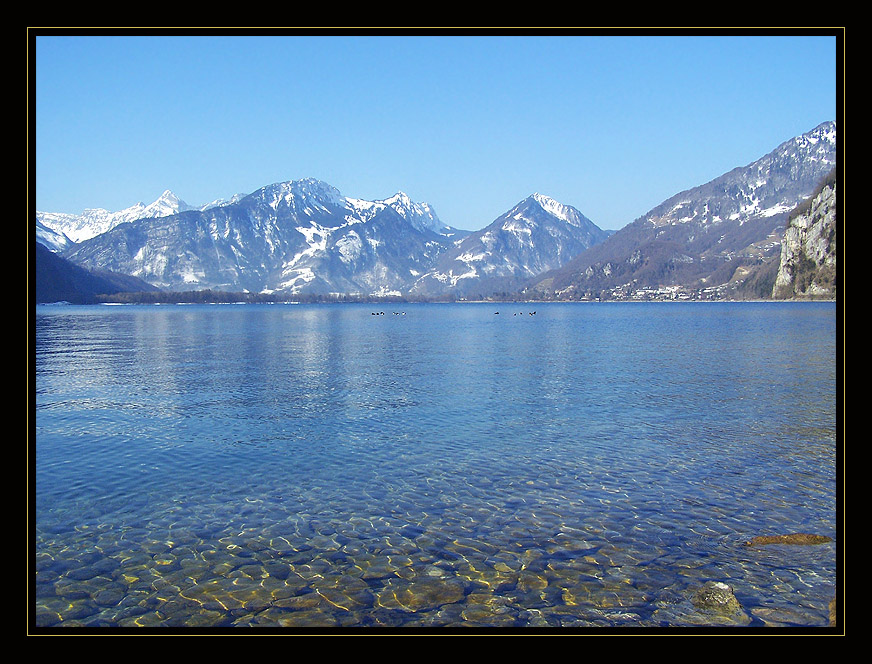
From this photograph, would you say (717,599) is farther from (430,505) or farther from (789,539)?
(430,505)

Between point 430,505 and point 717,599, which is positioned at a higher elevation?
point 430,505

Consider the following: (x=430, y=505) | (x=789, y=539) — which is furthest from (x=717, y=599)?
(x=430, y=505)

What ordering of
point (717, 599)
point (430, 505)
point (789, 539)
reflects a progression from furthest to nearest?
point (430, 505), point (789, 539), point (717, 599)

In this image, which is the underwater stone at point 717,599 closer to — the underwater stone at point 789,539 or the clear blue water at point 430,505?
the clear blue water at point 430,505

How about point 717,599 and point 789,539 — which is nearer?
point 717,599

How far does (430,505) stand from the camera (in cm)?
2312

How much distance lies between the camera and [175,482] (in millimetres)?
26203

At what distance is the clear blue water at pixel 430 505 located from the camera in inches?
624

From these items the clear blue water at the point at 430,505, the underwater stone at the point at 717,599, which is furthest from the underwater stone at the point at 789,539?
the underwater stone at the point at 717,599

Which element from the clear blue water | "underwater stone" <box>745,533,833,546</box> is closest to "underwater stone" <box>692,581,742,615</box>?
the clear blue water

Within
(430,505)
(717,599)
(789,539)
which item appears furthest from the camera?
(430,505)

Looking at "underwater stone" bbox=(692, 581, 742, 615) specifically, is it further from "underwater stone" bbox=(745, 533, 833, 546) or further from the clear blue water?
"underwater stone" bbox=(745, 533, 833, 546)
